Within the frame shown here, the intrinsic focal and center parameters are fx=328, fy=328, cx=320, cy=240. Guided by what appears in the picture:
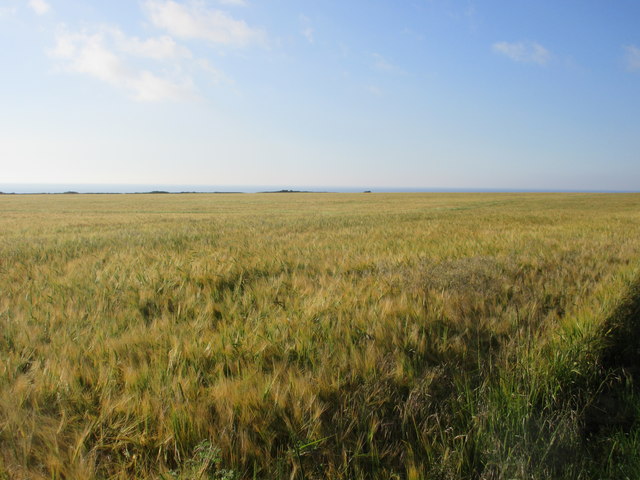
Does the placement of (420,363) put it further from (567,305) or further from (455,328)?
(567,305)

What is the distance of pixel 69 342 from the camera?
204 cm

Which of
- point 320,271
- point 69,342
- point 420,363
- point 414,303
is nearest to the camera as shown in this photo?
point 420,363

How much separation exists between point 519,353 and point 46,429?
7.83 feet

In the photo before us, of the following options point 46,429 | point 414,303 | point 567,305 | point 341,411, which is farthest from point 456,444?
point 567,305

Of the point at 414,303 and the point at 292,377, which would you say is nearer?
the point at 292,377

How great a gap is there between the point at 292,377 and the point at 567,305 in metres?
2.52

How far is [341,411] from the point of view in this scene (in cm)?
146

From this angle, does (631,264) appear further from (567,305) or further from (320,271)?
(320,271)

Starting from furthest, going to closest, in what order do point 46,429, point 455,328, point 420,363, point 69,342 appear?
1. point 455,328
2. point 69,342
3. point 420,363
4. point 46,429

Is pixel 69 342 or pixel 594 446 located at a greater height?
pixel 69 342

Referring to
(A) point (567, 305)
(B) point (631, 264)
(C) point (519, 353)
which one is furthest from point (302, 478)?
(B) point (631, 264)

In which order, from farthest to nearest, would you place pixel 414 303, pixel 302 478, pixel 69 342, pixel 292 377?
pixel 414 303
pixel 69 342
pixel 292 377
pixel 302 478

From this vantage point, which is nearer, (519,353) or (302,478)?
(302,478)

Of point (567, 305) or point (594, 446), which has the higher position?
point (567, 305)
